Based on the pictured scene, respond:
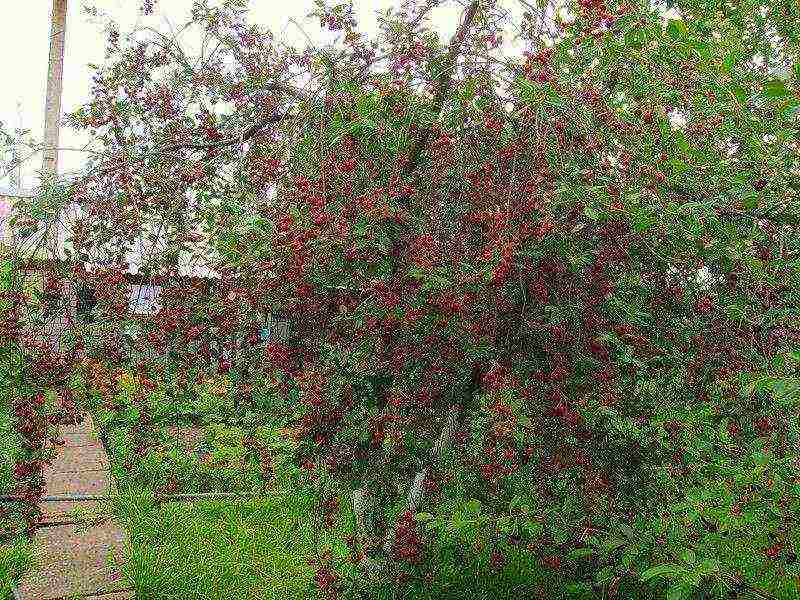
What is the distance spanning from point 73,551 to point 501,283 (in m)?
1.85

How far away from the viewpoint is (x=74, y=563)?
2908mm

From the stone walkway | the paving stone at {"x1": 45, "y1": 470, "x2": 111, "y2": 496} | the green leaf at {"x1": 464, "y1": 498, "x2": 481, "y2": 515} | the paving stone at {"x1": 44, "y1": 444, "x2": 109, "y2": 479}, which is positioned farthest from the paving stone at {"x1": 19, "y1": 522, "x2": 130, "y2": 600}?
the green leaf at {"x1": 464, "y1": 498, "x2": 481, "y2": 515}

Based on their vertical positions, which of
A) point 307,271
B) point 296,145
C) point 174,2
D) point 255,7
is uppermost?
point 174,2

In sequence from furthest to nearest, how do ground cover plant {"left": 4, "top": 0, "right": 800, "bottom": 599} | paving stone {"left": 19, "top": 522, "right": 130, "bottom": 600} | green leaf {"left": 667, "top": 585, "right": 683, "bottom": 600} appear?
1. paving stone {"left": 19, "top": 522, "right": 130, "bottom": 600}
2. ground cover plant {"left": 4, "top": 0, "right": 800, "bottom": 599}
3. green leaf {"left": 667, "top": 585, "right": 683, "bottom": 600}

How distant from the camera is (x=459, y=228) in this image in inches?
90.3

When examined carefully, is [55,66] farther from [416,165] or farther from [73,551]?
[416,165]

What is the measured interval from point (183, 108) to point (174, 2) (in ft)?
3.23

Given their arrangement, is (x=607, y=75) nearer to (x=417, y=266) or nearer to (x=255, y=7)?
(x=417, y=266)

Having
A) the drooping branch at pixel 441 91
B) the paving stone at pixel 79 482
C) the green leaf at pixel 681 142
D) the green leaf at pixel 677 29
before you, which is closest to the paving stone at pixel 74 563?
the paving stone at pixel 79 482

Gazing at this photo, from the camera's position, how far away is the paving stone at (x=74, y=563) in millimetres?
2714

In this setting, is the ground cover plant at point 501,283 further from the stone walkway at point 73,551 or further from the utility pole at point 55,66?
the utility pole at point 55,66

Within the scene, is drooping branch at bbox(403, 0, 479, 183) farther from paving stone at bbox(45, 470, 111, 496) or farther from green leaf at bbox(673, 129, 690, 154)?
paving stone at bbox(45, 470, 111, 496)

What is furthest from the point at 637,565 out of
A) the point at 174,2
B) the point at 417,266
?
the point at 174,2

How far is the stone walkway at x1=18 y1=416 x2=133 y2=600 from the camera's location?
2.71m
